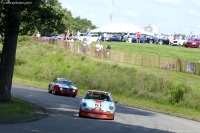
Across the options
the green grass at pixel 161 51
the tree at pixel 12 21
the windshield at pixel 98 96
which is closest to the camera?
the tree at pixel 12 21

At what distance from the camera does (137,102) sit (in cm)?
3844

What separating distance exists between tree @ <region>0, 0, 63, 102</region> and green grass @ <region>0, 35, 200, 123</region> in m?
13.9

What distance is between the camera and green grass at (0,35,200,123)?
38.5m

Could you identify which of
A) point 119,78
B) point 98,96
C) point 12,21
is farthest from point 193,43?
point 12,21

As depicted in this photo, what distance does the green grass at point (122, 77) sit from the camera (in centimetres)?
3850

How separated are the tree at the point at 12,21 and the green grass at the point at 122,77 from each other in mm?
13915

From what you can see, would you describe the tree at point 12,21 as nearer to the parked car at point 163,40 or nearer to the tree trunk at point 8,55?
the tree trunk at point 8,55

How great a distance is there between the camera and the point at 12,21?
74.3 feet

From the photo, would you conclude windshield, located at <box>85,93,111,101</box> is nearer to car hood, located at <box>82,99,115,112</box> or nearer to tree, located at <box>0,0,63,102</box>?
car hood, located at <box>82,99,115,112</box>

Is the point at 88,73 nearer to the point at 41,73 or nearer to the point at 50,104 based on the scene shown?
the point at 41,73

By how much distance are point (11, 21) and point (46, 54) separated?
36851 mm

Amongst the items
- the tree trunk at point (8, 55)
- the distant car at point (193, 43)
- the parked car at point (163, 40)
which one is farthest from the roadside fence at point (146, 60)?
the tree trunk at point (8, 55)

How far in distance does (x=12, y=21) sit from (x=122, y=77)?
2383 cm

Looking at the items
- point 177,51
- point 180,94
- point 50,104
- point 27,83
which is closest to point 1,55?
point 50,104
